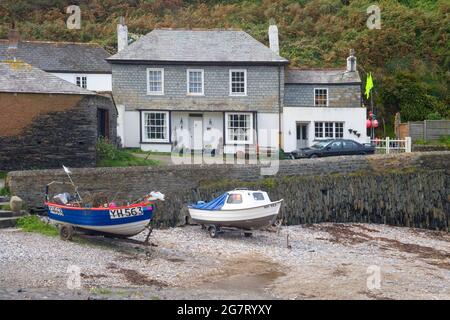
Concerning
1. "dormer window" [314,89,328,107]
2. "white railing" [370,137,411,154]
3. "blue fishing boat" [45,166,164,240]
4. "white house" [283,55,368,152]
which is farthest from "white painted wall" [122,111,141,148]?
"blue fishing boat" [45,166,164,240]

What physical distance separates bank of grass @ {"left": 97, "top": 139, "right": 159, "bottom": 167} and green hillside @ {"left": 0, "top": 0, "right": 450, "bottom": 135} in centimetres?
1735

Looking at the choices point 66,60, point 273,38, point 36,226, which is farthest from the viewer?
point 66,60

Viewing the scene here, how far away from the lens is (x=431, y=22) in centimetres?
5478

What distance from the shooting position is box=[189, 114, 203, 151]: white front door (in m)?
38.4

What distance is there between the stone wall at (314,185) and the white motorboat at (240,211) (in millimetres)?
2077

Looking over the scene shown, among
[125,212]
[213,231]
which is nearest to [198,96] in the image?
[213,231]

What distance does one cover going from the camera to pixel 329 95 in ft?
130

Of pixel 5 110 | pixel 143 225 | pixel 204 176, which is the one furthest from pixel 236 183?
pixel 5 110

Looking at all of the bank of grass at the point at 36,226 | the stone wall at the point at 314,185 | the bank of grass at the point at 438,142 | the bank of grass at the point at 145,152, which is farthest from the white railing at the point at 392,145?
the bank of grass at the point at 36,226

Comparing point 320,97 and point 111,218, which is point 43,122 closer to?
point 111,218

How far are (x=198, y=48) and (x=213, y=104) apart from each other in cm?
305

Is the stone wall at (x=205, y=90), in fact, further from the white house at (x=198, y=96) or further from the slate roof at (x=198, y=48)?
the slate roof at (x=198, y=48)

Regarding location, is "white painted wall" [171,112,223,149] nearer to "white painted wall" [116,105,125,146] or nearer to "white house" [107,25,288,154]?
"white house" [107,25,288,154]
